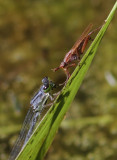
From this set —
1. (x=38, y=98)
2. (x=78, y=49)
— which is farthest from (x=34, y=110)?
(x=78, y=49)

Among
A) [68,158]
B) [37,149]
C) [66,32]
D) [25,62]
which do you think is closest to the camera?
[37,149]

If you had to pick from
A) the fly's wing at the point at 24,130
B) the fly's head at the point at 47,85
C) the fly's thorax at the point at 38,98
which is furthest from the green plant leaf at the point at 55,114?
the fly's wing at the point at 24,130

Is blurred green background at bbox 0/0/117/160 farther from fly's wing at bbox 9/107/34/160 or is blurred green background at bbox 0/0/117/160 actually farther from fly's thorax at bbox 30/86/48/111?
fly's thorax at bbox 30/86/48/111

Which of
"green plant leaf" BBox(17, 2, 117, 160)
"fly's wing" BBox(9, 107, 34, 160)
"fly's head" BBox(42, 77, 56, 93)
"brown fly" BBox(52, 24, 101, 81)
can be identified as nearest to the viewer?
"green plant leaf" BBox(17, 2, 117, 160)

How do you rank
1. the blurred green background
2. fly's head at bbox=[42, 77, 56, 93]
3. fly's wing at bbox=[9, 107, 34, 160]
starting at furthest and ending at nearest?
the blurred green background
fly's wing at bbox=[9, 107, 34, 160]
fly's head at bbox=[42, 77, 56, 93]

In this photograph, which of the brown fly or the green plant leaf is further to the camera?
the brown fly

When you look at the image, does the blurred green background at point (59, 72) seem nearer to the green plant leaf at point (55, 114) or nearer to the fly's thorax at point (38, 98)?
the fly's thorax at point (38, 98)

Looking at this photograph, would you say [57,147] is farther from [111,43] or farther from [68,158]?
[111,43]

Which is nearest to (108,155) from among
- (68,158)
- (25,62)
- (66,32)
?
(68,158)

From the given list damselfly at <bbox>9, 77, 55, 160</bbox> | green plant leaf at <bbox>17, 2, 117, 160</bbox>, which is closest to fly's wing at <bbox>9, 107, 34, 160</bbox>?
damselfly at <bbox>9, 77, 55, 160</bbox>
